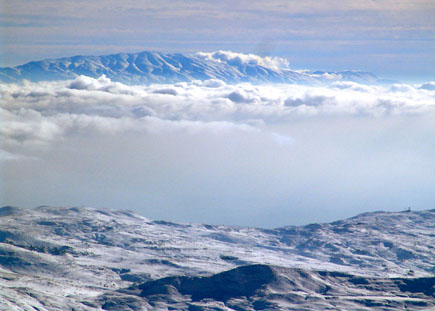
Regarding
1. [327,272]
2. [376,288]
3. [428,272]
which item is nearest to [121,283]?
[327,272]

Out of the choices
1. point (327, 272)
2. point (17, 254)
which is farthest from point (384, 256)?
point (17, 254)

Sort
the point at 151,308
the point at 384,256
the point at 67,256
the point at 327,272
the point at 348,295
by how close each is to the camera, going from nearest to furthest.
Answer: the point at 151,308
the point at 348,295
the point at 327,272
the point at 67,256
the point at 384,256

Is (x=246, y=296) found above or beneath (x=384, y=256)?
beneath

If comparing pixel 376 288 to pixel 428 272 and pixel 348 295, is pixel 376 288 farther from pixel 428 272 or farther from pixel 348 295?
pixel 428 272

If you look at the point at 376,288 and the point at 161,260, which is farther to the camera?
the point at 161,260

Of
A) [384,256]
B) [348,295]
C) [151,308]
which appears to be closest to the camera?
[151,308]

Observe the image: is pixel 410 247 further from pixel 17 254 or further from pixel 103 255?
pixel 17 254
